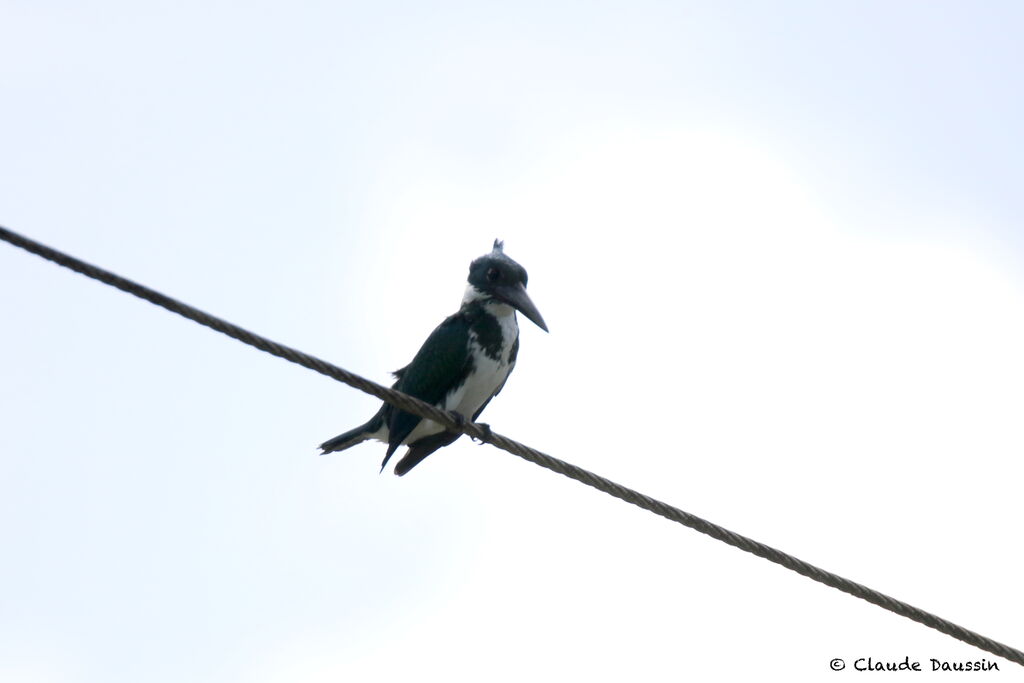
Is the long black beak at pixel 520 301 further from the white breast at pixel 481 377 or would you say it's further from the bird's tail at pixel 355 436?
the bird's tail at pixel 355 436

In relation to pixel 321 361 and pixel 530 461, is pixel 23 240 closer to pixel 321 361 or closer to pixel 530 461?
pixel 321 361

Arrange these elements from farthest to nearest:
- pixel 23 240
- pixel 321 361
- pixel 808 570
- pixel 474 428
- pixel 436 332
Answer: pixel 436 332 → pixel 474 428 → pixel 808 570 → pixel 321 361 → pixel 23 240

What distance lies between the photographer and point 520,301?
745 cm

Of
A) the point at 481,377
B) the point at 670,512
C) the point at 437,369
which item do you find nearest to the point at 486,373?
the point at 481,377

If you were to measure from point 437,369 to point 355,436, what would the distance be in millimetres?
753

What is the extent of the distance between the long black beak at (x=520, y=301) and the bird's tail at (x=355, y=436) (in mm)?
997

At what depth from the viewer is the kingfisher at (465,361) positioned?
7336 mm

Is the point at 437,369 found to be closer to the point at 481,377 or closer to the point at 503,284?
the point at 481,377

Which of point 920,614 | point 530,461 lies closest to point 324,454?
point 530,461

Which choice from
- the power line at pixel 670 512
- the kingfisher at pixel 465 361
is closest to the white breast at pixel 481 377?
the kingfisher at pixel 465 361

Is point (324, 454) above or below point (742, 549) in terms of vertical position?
above

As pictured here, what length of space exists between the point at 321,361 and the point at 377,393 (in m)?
0.24

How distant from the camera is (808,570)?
4.73 metres

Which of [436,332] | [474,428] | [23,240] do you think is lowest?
[23,240]
